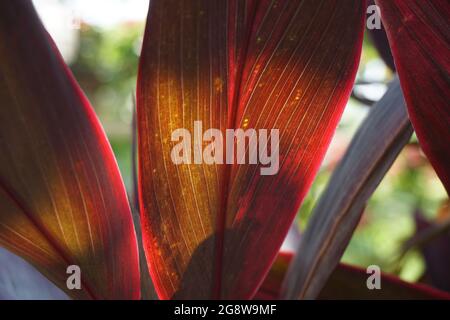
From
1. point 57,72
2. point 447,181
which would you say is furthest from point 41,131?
point 447,181

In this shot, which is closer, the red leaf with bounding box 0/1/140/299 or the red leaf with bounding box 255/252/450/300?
the red leaf with bounding box 0/1/140/299

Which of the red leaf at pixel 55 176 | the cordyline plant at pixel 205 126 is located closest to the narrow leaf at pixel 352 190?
the cordyline plant at pixel 205 126

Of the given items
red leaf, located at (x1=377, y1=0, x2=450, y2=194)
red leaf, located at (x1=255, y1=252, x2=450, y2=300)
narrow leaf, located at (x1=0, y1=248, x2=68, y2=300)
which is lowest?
red leaf, located at (x1=255, y1=252, x2=450, y2=300)

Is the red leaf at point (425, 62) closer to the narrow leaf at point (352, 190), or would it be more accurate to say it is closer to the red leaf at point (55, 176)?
the narrow leaf at point (352, 190)

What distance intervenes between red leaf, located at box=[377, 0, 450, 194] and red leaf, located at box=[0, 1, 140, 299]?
0.21 m

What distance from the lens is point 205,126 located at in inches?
15.1

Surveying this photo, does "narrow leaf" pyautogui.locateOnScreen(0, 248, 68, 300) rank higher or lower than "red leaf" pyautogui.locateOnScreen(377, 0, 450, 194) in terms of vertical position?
lower

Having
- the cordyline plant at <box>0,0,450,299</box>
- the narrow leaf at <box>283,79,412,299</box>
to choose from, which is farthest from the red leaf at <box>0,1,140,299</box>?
the narrow leaf at <box>283,79,412,299</box>

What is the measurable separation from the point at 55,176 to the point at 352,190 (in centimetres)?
22

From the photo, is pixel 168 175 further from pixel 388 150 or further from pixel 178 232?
pixel 388 150

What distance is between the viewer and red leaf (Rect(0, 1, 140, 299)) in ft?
1.15

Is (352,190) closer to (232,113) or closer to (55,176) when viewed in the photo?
(232,113)

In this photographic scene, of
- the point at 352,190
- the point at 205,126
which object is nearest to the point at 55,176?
the point at 205,126

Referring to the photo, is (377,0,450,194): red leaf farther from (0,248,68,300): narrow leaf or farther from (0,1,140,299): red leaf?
(0,248,68,300): narrow leaf
